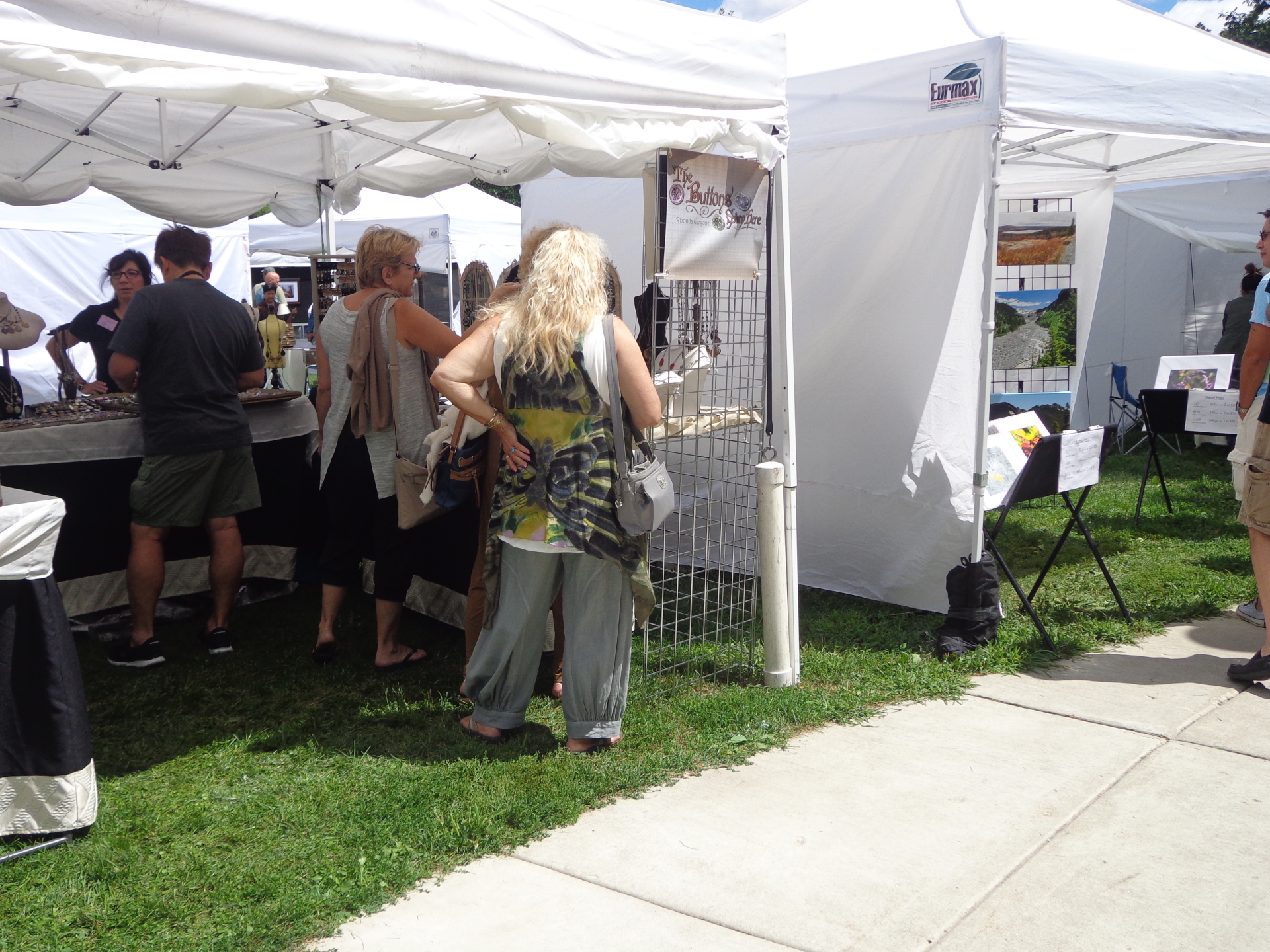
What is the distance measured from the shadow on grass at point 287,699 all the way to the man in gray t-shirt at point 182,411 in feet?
0.80

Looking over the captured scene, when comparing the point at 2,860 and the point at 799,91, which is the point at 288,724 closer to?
the point at 2,860

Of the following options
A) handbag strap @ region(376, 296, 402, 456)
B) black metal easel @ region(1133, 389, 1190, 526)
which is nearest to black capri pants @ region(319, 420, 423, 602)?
handbag strap @ region(376, 296, 402, 456)

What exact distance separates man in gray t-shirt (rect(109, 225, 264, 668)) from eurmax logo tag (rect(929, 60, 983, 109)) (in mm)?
3359

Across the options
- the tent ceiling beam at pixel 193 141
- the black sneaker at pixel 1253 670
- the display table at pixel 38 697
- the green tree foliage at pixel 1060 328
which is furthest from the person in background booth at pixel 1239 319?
the display table at pixel 38 697

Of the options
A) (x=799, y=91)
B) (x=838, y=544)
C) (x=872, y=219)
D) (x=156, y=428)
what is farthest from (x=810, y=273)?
(x=156, y=428)

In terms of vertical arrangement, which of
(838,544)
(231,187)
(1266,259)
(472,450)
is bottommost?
(838,544)

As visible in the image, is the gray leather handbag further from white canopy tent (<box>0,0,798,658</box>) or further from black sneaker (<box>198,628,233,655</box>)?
black sneaker (<box>198,628,233,655</box>)

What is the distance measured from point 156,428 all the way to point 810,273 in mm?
3381

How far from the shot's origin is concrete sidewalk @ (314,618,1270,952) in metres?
2.70

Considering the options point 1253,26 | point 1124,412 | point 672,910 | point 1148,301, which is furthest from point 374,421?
point 1253,26

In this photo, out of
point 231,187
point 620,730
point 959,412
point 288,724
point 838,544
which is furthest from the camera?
point 231,187

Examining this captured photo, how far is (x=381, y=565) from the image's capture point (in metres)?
4.60

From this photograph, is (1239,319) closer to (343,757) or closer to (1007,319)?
(1007,319)

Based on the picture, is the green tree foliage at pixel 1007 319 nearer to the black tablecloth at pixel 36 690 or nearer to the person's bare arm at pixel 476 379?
the person's bare arm at pixel 476 379
